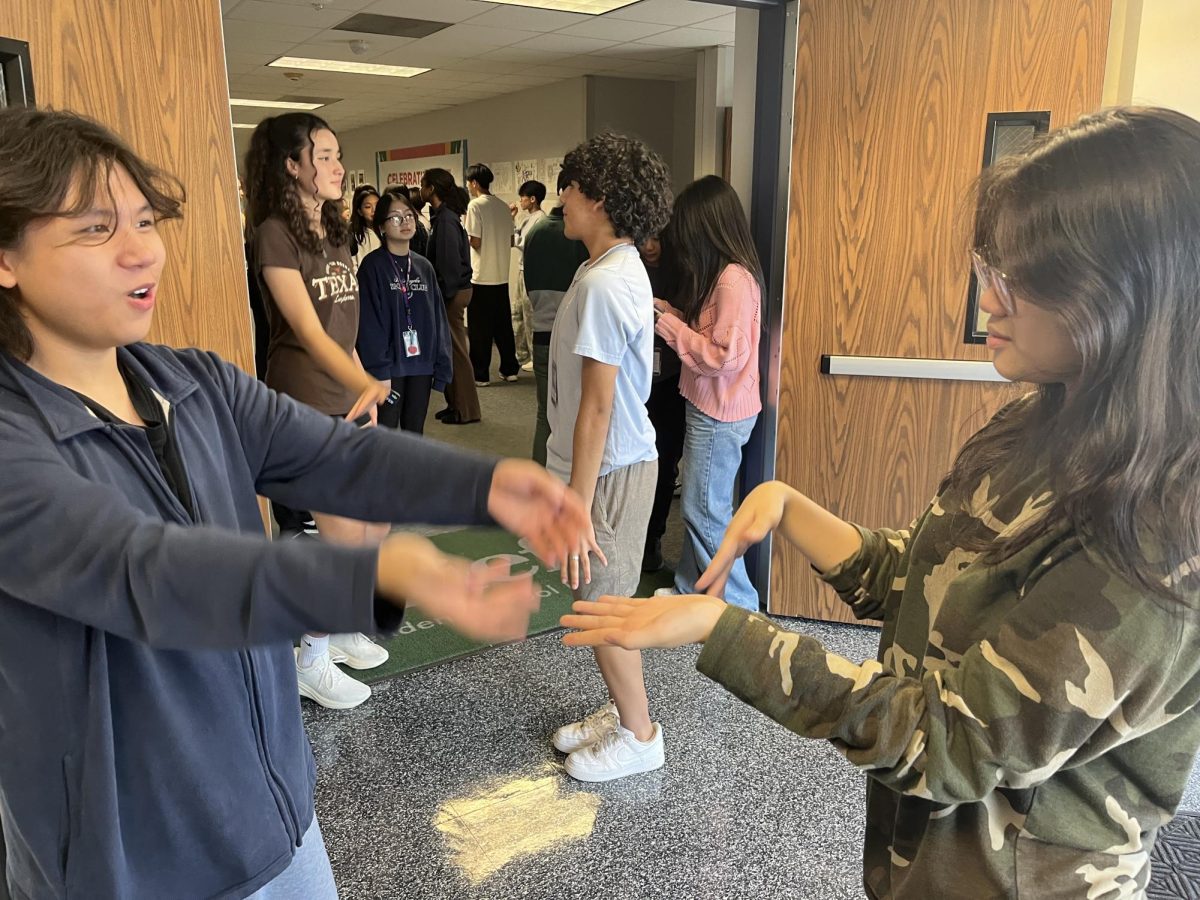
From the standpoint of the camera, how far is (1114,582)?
83 cm

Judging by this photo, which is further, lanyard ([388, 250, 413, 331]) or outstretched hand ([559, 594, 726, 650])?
lanyard ([388, 250, 413, 331])

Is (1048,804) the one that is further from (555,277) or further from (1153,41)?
(555,277)

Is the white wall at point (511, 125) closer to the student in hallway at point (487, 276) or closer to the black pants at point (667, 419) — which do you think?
the student in hallway at point (487, 276)

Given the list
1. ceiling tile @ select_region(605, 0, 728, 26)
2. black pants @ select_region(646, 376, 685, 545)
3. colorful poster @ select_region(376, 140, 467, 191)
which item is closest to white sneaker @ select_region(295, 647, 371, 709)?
black pants @ select_region(646, 376, 685, 545)

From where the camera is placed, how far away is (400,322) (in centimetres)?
417

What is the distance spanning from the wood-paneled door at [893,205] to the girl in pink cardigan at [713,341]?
16 cm

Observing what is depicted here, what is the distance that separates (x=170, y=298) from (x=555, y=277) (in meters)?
2.59

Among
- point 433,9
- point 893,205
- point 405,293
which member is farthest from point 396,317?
point 433,9

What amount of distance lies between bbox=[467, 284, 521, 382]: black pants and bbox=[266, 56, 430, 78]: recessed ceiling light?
94.6 inches

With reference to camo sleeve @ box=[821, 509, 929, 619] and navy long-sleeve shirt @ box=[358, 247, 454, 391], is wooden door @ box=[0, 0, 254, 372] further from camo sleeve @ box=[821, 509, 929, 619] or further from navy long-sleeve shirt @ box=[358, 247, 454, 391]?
camo sleeve @ box=[821, 509, 929, 619]

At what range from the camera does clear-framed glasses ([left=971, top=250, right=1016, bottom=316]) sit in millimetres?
934

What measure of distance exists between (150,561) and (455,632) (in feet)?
6.73

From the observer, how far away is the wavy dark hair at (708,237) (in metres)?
3.05

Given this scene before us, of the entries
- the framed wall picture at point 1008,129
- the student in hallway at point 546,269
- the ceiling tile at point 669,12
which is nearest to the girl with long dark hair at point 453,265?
the ceiling tile at point 669,12
